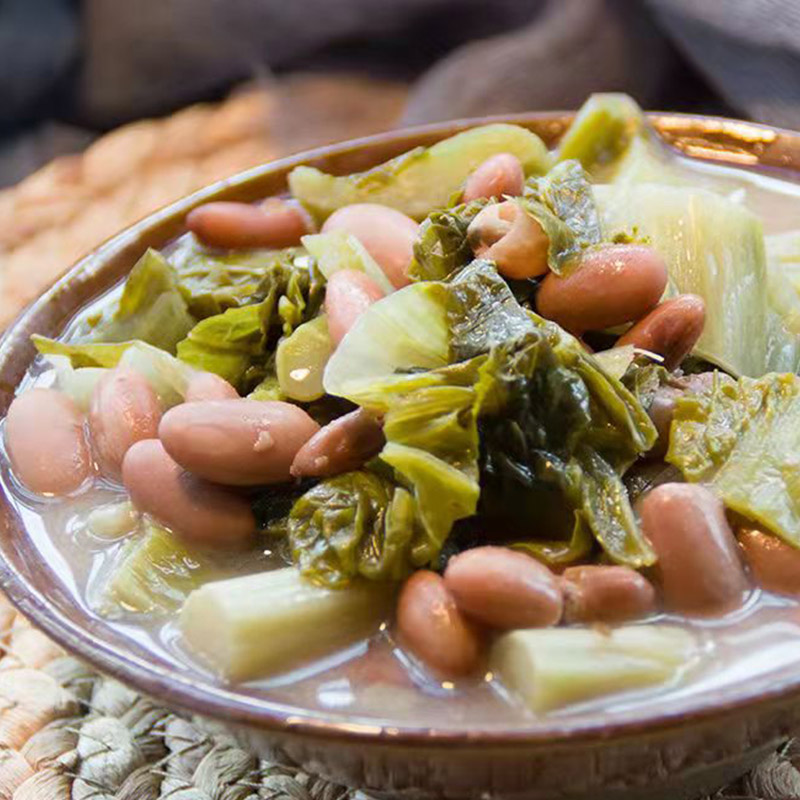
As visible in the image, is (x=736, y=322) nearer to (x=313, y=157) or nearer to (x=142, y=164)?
(x=313, y=157)

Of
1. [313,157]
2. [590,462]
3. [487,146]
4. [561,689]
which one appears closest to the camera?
[561,689]

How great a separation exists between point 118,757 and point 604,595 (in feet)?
2.73

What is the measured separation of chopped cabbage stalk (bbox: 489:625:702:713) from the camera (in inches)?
49.3

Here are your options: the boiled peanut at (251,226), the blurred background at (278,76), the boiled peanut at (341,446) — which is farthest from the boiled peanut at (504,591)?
the blurred background at (278,76)

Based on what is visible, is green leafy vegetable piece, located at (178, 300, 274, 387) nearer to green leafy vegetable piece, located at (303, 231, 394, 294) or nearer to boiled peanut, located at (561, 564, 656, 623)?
green leafy vegetable piece, located at (303, 231, 394, 294)

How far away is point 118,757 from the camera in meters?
1.78

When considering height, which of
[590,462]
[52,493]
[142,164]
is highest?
[590,462]

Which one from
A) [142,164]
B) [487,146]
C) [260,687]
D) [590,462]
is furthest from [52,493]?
[142,164]

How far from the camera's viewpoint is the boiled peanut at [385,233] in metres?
1.82

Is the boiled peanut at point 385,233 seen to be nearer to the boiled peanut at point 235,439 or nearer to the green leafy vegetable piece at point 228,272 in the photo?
the green leafy vegetable piece at point 228,272

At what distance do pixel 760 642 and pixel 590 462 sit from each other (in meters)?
0.28

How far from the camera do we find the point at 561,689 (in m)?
1.25

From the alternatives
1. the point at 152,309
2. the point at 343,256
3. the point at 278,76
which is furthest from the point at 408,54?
the point at 343,256

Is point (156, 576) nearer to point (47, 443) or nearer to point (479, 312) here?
point (47, 443)
